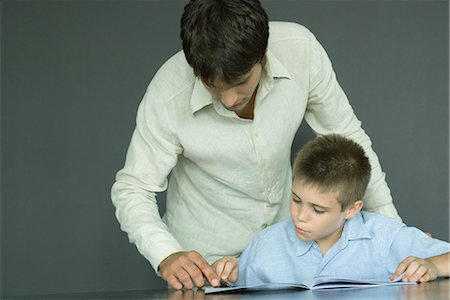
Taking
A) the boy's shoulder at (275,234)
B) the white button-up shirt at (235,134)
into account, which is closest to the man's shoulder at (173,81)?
the white button-up shirt at (235,134)

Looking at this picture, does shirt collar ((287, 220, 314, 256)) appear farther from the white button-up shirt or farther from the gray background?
the gray background

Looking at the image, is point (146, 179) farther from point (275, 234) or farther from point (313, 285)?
point (313, 285)

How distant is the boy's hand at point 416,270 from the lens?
5.30 ft

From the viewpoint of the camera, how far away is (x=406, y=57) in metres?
3.01

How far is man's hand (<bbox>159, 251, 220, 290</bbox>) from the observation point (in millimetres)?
1636

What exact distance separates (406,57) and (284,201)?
1.04 metres

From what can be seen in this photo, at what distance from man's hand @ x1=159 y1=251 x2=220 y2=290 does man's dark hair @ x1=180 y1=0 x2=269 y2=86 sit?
350 mm

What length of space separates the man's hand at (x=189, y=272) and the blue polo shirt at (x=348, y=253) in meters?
0.27

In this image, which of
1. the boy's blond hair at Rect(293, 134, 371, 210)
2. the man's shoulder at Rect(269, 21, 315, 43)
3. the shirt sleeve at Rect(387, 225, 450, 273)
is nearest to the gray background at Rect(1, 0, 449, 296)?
the man's shoulder at Rect(269, 21, 315, 43)

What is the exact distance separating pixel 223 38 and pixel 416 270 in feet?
1.92

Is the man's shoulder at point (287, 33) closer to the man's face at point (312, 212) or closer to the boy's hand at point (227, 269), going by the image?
the man's face at point (312, 212)

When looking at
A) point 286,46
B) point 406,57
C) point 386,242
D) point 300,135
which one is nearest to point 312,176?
point 386,242

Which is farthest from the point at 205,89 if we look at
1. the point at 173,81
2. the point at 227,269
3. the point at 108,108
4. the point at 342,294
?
the point at 108,108

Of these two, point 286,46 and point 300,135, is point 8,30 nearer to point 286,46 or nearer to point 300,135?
point 300,135
